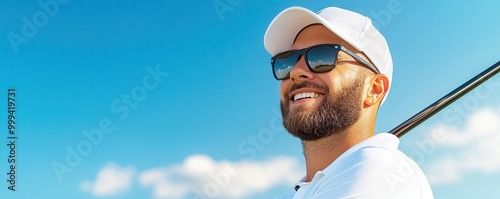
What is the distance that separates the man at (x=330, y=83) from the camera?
2.38 m

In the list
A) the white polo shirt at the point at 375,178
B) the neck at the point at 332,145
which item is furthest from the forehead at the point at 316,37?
the white polo shirt at the point at 375,178

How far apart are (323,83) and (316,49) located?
0.18m

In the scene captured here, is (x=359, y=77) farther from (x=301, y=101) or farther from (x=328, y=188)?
(x=328, y=188)

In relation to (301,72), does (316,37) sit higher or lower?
higher

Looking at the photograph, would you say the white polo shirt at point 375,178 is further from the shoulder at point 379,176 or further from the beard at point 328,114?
the beard at point 328,114

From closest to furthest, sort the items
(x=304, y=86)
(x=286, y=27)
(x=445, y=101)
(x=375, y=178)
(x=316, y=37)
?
(x=375, y=178)
(x=304, y=86)
(x=316, y=37)
(x=286, y=27)
(x=445, y=101)

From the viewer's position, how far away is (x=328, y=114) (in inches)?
93.9

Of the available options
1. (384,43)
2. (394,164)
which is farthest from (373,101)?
(394,164)

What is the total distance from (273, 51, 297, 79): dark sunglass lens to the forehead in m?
0.06

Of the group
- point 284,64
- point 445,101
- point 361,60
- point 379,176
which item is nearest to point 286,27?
point 284,64

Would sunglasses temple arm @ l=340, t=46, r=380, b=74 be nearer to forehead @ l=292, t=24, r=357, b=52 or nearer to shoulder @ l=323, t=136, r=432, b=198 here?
forehead @ l=292, t=24, r=357, b=52

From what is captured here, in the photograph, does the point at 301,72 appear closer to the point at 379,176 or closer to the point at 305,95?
the point at 305,95

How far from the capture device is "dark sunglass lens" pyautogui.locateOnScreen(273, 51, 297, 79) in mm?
2664

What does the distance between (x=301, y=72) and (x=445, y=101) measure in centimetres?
105
